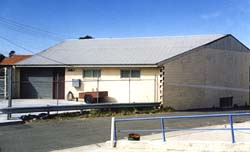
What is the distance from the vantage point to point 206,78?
26.5 meters

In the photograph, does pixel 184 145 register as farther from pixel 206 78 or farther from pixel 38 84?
pixel 38 84

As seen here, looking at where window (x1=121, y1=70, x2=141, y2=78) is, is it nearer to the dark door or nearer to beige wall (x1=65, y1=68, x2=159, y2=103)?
beige wall (x1=65, y1=68, x2=159, y2=103)

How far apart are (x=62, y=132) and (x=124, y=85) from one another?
10.9m

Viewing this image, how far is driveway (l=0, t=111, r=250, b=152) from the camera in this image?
37.0 ft

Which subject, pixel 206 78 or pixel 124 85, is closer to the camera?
pixel 124 85

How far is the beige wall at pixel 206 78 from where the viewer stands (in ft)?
77.1

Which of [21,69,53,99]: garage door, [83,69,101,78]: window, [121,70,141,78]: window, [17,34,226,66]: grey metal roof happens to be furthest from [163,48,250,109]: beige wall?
[21,69,53,99]: garage door

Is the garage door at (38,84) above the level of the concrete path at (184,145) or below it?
above

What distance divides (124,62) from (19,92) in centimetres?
898

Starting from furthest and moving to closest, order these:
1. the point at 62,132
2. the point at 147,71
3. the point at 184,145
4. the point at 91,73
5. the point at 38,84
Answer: the point at 38,84, the point at 91,73, the point at 147,71, the point at 62,132, the point at 184,145

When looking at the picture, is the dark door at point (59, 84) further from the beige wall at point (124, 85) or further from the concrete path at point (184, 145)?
the concrete path at point (184, 145)

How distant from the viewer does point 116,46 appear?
29734mm

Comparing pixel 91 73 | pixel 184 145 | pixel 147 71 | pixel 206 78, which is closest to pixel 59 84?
pixel 91 73

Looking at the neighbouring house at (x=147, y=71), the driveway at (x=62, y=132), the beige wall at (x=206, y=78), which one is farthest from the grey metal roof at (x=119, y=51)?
the driveway at (x=62, y=132)
